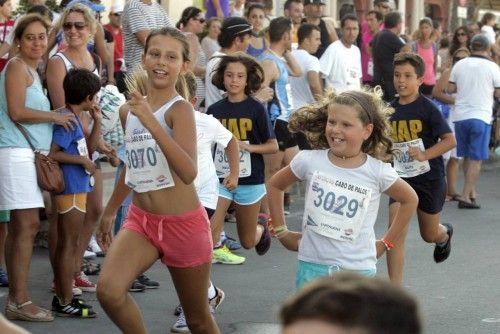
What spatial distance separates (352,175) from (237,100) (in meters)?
3.05

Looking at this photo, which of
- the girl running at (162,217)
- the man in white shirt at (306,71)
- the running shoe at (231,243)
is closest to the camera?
the girl running at (162,217)

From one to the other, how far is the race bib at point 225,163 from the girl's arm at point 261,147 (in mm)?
70

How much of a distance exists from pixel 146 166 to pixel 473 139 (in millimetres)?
9042

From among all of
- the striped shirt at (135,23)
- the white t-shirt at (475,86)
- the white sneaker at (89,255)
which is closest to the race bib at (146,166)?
the white sneaker at (89,255)

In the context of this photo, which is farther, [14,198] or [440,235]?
[440,235]

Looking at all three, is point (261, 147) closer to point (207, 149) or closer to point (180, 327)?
point (207, 149)

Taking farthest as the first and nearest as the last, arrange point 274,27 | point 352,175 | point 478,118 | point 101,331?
point 478,118, point 274,27, point 101,331, point 352,175

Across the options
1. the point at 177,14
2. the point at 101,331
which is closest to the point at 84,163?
the point at 101,331

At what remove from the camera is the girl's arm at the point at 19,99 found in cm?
745

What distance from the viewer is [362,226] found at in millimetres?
5902

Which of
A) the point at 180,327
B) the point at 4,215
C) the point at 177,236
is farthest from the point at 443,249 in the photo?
the point at 177,236

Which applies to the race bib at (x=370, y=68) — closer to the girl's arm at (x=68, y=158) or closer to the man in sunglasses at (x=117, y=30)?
the man in sunglasses at (x=117, y=30)

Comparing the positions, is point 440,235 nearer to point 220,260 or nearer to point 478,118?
point 220,260

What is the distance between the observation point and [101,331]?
286 inches
